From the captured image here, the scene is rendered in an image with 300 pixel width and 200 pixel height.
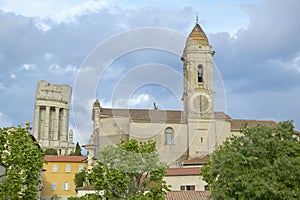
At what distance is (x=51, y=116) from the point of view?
13675cm

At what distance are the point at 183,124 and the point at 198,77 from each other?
8.57 meters

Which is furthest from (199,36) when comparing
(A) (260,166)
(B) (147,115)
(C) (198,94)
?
(A) (260,166)

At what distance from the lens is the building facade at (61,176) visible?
71.3 metres

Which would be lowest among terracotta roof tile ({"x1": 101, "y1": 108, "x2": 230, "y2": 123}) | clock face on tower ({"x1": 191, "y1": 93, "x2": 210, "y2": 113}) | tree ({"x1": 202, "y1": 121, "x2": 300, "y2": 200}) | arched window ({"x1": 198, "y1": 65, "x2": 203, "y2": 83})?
A: tree ({"x1": 202, "y1": 121, "x2": 300, "y2": 200})

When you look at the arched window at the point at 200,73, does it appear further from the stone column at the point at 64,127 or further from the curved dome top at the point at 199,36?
the stone column at the point at 64,127

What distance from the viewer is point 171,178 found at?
161ft


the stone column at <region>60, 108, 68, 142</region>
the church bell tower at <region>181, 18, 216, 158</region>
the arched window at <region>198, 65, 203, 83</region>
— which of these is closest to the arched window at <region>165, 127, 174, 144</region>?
the church bell tower at <region>181, 18, 216, 158</region>

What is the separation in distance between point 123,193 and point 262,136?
9.75 metres

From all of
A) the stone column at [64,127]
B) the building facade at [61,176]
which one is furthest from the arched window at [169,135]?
the stone column at [64,127]

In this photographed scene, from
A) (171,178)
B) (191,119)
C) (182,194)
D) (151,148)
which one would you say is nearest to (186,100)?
(191,119)

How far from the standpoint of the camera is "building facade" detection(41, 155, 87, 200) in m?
71.3

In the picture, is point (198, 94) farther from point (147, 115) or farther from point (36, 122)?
point (36, 122)

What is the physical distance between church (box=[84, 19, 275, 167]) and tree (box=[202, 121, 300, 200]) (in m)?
42.4

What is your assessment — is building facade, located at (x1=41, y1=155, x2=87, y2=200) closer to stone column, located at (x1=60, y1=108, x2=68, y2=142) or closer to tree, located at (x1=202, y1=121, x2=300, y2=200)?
tree, located at (x1=202, y1=121, x2=300, y2=200)
